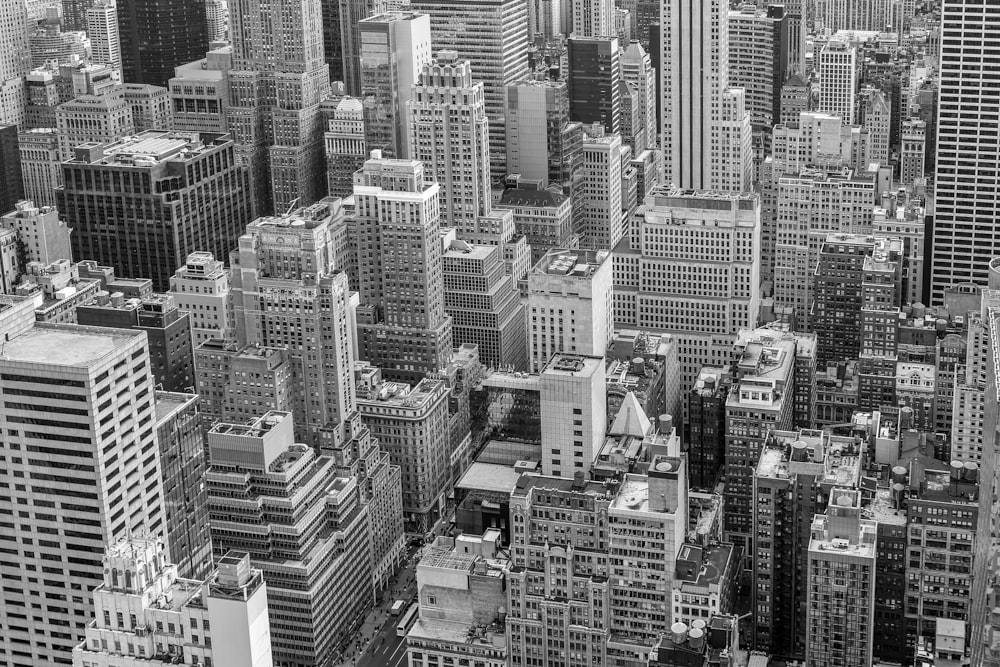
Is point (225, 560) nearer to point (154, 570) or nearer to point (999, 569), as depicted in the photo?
point (154, 570)

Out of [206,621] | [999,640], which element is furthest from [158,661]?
[999,640]

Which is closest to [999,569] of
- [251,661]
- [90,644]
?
[251,661]

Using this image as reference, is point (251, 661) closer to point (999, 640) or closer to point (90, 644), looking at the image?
point (90, 644)

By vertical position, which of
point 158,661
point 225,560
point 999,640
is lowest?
point 999,640

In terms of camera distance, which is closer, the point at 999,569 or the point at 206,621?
the point at 206,621

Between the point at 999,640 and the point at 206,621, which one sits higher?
the point at 206,621

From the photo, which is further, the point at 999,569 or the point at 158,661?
the point at 999,569
